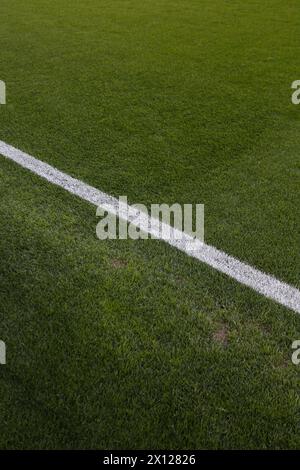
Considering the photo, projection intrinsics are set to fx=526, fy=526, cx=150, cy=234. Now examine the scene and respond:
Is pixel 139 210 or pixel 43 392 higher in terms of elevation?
pixel 139 210

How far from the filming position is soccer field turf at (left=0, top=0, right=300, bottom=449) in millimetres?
2023

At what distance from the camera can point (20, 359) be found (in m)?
2.21

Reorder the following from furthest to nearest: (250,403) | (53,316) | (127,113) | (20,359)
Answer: (127,113) < (53,316) < (20,359) < (250,403)

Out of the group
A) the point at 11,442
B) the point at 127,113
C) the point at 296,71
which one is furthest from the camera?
the point at 296,71

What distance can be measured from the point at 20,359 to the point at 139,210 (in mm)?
1312

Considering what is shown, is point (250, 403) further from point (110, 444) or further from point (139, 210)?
point (139, 210)

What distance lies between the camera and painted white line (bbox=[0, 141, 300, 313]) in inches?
102

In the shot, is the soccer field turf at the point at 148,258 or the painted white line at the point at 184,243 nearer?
the soccer field turf at the point at 148,258

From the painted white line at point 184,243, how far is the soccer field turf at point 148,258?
0.05m

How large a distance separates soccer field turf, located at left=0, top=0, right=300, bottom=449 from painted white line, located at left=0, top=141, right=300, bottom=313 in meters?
0.05

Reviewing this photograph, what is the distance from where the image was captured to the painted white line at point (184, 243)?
2.59 metres

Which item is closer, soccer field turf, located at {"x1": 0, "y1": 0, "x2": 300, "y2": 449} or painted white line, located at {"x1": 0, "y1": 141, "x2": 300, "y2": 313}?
soccer field turf, located at {"x1": 0, "y1": 0, "x2": 300, "y2": 449}

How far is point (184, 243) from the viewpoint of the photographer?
294 centimetres

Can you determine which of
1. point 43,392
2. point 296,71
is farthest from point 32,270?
point 296,71
